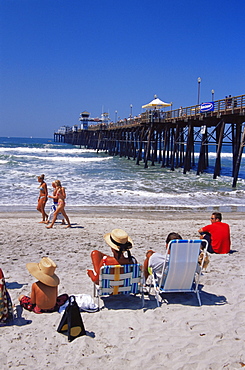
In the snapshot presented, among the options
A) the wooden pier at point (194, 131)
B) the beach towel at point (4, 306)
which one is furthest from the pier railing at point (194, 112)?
the beach towel at point (4, 306)

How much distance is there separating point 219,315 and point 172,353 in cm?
94

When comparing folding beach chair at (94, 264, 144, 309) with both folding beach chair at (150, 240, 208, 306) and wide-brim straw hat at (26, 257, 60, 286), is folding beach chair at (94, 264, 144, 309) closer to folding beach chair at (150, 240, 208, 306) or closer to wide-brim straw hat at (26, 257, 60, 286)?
folding beach chair at (150, 240, 208, 306)

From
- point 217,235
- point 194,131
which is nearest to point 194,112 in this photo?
point 194,131

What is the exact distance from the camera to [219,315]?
3.84 metres

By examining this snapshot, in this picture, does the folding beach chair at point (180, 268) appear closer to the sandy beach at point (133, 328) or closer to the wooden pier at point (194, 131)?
the sandy beach at point (133, 328)

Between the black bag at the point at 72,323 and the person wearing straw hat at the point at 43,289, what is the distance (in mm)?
437

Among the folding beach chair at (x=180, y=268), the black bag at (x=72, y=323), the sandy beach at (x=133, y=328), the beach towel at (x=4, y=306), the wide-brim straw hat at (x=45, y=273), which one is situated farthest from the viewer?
the folding beach chair at (x=180, y=268)

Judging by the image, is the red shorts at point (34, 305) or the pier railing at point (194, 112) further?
the pier railing at point (194, 112)

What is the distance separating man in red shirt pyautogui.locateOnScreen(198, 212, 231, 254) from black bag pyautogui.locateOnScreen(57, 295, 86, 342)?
3.09 m

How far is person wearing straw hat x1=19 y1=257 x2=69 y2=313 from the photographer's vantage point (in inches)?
146

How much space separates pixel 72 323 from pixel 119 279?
771 millimetres

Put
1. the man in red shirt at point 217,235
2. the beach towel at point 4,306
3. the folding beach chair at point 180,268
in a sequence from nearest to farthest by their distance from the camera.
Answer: the beach towel at point 4,306 < the folding beach chair at point 180,268 < the man in red shirt at point 217,235

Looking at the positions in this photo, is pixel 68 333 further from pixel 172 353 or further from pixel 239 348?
pixel 239 348

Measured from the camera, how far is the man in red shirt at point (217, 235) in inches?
234
